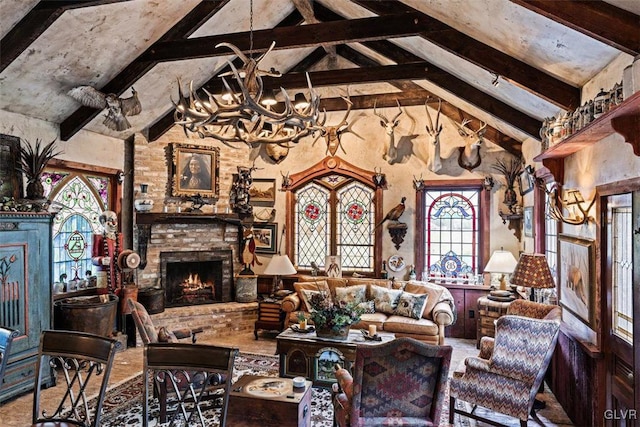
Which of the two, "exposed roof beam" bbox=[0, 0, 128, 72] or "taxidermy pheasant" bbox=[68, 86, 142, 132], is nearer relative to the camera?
"exposed roof beam" bbox=[0, 0, 128, 72]

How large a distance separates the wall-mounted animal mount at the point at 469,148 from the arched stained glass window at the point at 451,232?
0.48m

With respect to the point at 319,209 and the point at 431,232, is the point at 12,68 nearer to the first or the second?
the point at 319,209

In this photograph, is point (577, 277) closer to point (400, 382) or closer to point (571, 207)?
point (571, 207)

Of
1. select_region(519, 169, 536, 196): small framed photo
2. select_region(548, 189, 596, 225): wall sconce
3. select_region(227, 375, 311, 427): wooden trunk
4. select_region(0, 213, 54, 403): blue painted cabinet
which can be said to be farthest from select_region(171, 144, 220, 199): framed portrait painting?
select_region(548, 189, 596, 225): wall sconce

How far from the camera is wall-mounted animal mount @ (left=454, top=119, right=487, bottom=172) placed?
6789 mm

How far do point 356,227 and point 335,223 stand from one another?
1.30ft

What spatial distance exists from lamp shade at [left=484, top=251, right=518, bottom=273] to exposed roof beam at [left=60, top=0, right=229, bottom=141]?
5.15 metres

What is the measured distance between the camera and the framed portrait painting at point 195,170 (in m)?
7.29

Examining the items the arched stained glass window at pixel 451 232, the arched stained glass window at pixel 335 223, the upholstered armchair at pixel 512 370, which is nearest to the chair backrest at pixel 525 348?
the upholstered armchair at pixel 512 370

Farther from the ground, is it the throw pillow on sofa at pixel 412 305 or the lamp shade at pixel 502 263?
the lamp shade at pixel 502 263

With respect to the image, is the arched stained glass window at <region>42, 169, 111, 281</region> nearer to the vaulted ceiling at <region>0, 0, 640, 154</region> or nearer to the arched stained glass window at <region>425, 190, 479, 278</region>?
the vaulted ceiling at <region>0, 0, 640, 154</region>

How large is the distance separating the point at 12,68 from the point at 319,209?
496 cm

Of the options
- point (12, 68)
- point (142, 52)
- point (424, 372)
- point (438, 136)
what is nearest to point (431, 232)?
point (438, 136)

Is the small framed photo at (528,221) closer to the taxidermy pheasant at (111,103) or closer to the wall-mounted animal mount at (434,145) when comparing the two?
the wall-mounted animal mount at (434,145)
